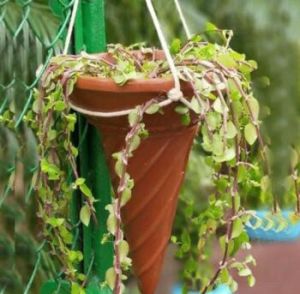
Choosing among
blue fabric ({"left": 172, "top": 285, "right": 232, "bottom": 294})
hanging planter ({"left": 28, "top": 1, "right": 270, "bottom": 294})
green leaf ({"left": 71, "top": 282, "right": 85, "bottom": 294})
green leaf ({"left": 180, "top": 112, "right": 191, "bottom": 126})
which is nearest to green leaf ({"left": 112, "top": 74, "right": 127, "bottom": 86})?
hanging planter ({"left": 28, "top": 1, "right": 270, "bottom": 294})

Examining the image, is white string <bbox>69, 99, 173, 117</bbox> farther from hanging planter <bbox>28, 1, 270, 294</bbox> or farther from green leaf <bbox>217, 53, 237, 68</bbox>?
green leaf <bbox>217, 53, 237, 68</bbox>

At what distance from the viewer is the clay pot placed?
1.21 m

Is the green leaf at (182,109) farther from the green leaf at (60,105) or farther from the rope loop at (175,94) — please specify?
the green leaf at (60,105)

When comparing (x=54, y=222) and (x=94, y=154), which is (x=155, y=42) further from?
(x=54, y=222)

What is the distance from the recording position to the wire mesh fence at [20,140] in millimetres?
1445

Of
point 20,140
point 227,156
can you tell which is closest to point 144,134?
point 227,156

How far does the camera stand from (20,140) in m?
1.50

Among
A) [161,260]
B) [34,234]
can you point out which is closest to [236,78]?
[161,260]

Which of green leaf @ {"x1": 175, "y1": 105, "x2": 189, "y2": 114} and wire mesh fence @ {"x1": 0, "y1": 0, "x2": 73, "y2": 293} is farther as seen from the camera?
wire mesh fence @ {"x1": 0, "y1": 0, "x2": 73, "y2": 293}

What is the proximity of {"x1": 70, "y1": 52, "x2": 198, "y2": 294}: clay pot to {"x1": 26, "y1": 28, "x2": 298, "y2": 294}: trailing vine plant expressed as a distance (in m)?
0.02

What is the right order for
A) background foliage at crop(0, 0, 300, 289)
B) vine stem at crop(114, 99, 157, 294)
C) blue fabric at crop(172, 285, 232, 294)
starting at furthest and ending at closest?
blue fabric at crop(172, 285, 232, 294)
background foliage at crop(0, 0, 300, 289)
vine stem at crop(114, 99, 157, 294)

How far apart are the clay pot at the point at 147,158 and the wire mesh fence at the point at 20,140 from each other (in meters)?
0.20

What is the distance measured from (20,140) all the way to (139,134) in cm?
38

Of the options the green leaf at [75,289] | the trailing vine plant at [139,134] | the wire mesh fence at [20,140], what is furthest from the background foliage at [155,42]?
the green leaf at [75,289]
